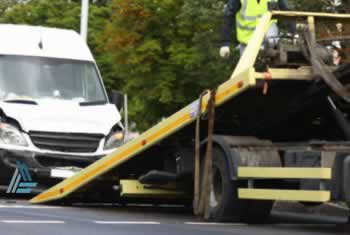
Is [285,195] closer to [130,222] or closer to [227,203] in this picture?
[227,203]

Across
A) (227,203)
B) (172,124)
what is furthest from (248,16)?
(227,203)

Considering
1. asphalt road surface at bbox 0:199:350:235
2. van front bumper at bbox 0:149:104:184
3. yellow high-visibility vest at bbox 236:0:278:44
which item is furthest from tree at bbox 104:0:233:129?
yellow high-visibility vest at bbox 236:0:278:44

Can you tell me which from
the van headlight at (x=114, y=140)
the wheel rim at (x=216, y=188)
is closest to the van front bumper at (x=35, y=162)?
the van headlight at (x=114, y=140)

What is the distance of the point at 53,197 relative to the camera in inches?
559

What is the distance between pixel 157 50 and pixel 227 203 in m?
11.8

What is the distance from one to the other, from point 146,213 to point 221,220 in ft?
6.51

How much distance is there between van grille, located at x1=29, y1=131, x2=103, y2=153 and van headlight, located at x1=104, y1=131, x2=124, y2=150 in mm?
128

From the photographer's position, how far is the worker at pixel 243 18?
41.7ft

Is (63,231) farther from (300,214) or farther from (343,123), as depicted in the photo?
(300,214)

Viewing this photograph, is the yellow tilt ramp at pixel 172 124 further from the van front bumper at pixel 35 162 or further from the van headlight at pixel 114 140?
the van headlight at pixel 114 140

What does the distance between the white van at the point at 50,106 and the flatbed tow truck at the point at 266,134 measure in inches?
109

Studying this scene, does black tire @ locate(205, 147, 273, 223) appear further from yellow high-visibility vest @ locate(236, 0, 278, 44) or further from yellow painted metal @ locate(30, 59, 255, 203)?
yellow high-visibility vest @ locate(236, 0, 278, 44)

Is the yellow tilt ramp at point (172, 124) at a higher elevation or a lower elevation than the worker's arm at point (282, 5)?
lower

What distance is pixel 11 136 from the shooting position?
51.7ft
